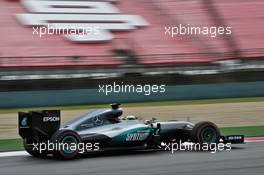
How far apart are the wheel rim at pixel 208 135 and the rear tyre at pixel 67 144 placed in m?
2.24

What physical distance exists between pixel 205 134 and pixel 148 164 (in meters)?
1.87

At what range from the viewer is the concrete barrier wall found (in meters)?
19.4

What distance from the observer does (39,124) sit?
8906 mm

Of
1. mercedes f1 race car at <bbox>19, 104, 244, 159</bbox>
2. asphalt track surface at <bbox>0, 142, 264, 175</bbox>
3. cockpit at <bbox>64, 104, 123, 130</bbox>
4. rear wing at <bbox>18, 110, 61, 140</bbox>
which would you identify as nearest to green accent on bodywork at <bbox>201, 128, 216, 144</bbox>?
mercedes f1 race car at <bbox>19, 104, 244, 159</bbox>

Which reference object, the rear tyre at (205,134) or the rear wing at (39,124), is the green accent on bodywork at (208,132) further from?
the rear wing at (39,124)

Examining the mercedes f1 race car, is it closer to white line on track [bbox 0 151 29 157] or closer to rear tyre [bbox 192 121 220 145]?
rear tyre [bbox 192 121 220 145]

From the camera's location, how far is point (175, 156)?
9070mm

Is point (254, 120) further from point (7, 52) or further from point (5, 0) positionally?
point (5, 0)

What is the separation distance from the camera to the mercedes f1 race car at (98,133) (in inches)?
346

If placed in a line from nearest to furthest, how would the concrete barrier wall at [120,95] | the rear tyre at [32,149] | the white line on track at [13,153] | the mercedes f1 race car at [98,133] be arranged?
the mercedes f1 race car at [98,133], the rear tyre at [32,149], the white line on track at [13,153], the concrete barrier wall at [120,95]

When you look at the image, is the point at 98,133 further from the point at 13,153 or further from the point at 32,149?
the point at 13,153

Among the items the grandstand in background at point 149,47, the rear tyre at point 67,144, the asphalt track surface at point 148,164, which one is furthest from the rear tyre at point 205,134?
the grandstand in background at point 149,47

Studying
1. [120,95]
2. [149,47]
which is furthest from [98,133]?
[149,47]

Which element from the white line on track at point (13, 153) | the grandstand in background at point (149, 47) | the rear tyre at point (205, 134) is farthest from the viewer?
the grandstand in background at point (149, 47)
